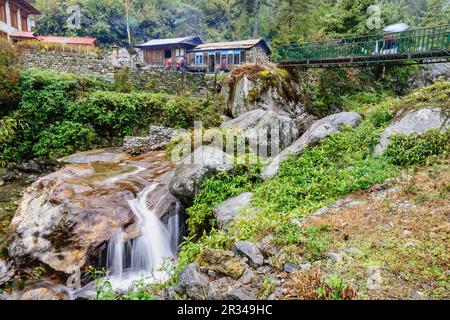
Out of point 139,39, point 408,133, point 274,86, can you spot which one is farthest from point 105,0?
point 408,133

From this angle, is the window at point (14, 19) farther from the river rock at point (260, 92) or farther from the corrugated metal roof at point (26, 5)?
the river rock at point (260, 92)

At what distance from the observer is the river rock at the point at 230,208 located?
818 centimetres

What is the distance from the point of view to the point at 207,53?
30797 millimetres

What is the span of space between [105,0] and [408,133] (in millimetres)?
47711

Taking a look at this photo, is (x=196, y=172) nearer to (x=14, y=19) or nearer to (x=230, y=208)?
(x=230, y=208)

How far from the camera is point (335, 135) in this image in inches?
448

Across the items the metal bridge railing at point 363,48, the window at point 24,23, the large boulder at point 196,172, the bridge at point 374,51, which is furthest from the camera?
the window at point 24,23

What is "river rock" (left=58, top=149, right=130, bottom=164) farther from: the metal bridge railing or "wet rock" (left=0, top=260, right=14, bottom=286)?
the metal bridge railing

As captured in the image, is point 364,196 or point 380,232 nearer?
point 380,232

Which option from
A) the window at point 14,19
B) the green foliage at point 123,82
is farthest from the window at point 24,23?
the green foliage at point 123,82

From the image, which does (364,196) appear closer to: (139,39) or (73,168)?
(73,168)

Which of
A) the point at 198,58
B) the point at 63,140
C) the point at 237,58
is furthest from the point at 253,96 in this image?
the point at 198,58

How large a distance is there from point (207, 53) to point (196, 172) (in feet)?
78.0

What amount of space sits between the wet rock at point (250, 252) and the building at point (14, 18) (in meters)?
27.1
